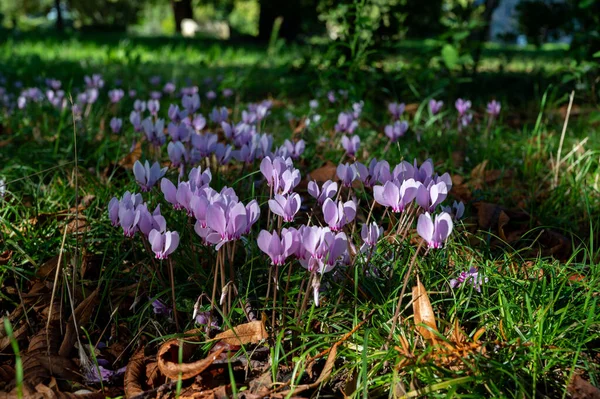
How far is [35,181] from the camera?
9.39 feet

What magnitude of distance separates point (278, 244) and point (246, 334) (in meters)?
0.31

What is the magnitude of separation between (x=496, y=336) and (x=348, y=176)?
2.10 ft

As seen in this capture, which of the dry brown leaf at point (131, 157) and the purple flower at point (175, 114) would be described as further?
the dry brown leaf at point (131, 157)

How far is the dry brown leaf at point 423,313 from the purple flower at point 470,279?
143 millimetres

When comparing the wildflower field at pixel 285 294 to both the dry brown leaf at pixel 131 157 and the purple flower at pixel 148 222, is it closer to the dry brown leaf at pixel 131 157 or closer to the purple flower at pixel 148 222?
the purple flower at pixel 148 222

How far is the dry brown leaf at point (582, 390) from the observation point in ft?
4.72

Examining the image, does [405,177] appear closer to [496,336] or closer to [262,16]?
[496,336]

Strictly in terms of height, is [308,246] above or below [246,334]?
above

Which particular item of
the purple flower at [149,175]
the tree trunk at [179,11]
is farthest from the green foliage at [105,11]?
the purple flower at [149,175]

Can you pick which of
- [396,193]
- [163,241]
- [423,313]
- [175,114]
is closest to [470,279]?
[423,313]

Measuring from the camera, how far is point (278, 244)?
1505mm

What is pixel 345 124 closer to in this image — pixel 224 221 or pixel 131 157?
pixel 131 157

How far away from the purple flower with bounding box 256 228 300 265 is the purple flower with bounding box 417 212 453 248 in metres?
0.31

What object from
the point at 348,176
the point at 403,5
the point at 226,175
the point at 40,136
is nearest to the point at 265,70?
the point at 403,5
